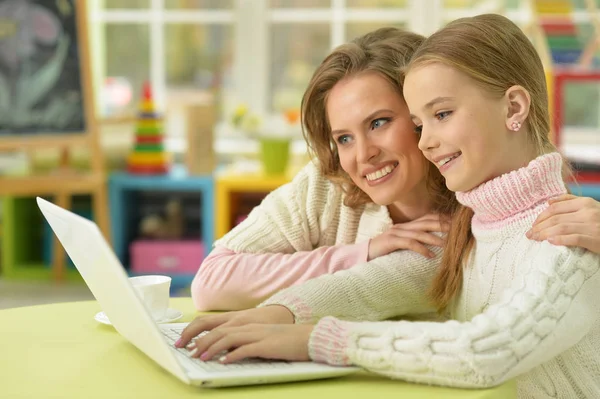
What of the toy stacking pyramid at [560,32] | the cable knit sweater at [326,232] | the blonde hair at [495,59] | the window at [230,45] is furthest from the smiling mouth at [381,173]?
the window at [230,45]

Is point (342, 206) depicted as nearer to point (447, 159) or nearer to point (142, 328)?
point (447, 159)

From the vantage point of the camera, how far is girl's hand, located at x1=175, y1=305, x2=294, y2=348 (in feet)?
3.72

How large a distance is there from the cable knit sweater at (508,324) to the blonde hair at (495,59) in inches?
3.6

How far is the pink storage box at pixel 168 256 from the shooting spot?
12.9 feet

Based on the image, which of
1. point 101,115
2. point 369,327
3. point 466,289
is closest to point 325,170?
point 466,289

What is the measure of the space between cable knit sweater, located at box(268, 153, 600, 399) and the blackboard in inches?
111

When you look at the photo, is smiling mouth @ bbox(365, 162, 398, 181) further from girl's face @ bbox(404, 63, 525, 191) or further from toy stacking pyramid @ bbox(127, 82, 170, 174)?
toy stacking pyramid @ bbox(127, 82, 170, 174)

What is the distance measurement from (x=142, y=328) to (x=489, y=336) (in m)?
0.40

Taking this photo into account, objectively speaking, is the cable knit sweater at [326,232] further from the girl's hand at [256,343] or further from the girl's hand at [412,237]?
the girl's hand at [256,343]

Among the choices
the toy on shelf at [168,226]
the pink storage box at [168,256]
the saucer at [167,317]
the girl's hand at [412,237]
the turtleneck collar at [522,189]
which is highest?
the turtleneck collar at [522,189]

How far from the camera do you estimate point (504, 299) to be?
103cm

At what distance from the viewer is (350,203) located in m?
1.61

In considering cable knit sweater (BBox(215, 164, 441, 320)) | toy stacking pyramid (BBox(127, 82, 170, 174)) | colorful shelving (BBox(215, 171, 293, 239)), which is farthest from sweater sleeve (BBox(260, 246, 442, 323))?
toy stacking pyramid (BBox(127, 82, 170, 174))

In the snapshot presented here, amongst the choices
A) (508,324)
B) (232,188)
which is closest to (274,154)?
(232,188)
